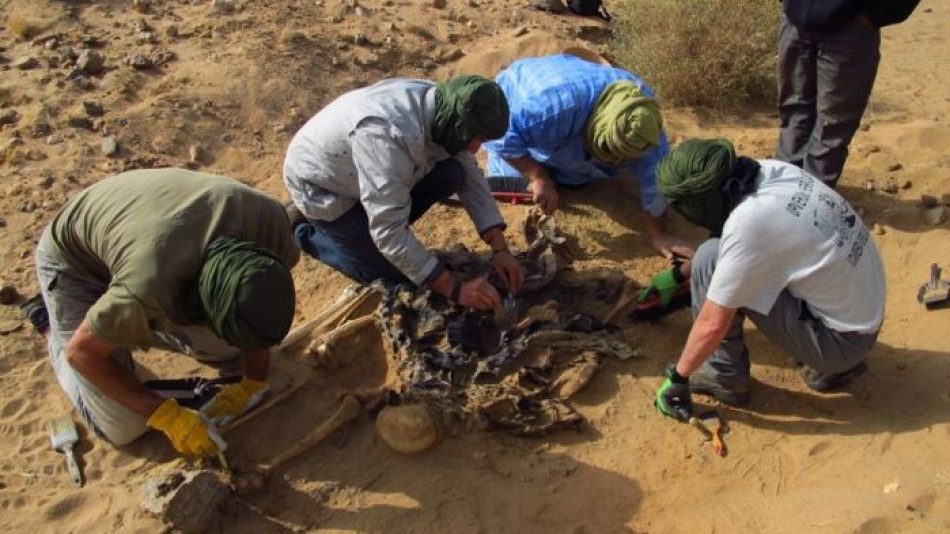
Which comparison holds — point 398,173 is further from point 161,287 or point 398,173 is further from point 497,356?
point 161,287

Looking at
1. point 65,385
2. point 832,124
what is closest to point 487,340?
point 65,385

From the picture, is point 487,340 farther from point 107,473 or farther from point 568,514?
point 107,473

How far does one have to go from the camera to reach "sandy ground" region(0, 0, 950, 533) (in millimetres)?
2936

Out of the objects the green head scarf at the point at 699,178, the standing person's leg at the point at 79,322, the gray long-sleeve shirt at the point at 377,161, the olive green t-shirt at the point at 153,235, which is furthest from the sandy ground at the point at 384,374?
the green head scarf at the point at 699,178

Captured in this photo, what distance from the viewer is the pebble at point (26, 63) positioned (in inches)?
208

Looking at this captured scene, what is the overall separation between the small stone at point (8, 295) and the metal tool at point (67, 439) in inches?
35.3

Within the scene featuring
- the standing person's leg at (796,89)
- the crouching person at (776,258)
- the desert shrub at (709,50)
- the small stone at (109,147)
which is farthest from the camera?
the desert shrub at (709,50)

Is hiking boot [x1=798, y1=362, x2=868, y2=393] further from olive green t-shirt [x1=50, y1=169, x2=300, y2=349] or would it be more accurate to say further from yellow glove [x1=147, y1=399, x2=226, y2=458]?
yellow glove [x1=147, y1=399, x2=226, y2=458]

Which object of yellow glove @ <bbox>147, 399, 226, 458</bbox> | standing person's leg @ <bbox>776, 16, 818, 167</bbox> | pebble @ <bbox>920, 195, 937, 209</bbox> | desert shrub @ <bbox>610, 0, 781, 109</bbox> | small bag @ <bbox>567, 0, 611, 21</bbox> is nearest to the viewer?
yellow glove @ <bbox>147, 399, 226, 458</bbox>

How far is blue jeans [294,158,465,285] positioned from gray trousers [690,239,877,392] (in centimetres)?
125

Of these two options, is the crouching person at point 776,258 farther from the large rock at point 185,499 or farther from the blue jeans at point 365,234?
the large rock at point 185,499

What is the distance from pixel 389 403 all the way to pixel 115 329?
112 cm

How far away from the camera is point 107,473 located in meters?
3.11

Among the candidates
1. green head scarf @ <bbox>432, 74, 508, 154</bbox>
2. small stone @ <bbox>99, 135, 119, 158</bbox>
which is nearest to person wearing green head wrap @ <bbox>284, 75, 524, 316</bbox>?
green head scarf @ <bbox>432, 74, 508, 154</bbox>
